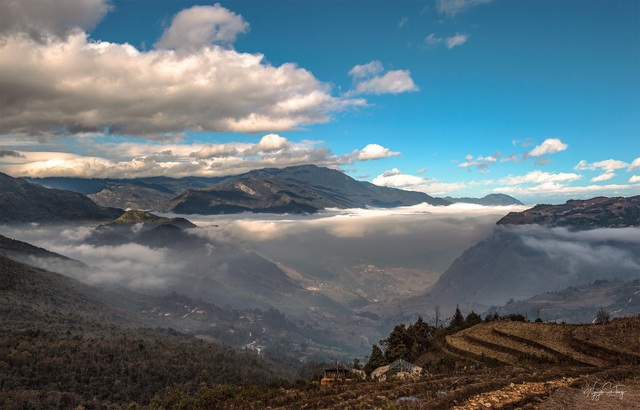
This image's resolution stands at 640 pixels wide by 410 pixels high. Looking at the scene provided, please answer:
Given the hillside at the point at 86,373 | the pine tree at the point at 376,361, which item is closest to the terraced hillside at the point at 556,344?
the pine tree at the point at 376,361

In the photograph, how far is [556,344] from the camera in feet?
190

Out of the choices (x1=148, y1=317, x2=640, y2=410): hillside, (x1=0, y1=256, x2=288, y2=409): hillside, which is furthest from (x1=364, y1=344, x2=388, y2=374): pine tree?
(x1=0, y1=256, x2=288, y2=409): hillside

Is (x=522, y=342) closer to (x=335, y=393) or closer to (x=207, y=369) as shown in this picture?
(x=335, y=393)

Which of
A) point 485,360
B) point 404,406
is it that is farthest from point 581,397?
point 485,360

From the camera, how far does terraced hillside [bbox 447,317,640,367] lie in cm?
4831

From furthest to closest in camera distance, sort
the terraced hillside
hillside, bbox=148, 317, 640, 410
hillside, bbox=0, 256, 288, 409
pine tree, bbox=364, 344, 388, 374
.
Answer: hillside, bbox=0, 256, 288, 409, pine tree, bbox=364, 344, 388, 374, the terraced hillside, hillside, bbox=148, 317, 640, 410

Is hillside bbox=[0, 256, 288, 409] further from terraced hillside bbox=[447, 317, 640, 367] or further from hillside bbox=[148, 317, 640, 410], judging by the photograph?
hillside bbox=[148, 317, 640, 410]

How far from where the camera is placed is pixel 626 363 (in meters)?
43.7

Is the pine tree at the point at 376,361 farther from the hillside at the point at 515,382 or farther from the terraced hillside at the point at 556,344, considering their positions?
the hillside at the point at 515,382

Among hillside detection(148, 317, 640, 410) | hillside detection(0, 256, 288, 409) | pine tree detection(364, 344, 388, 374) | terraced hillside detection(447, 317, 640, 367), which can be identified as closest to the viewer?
hillside detection(148, 317, 640, 410)

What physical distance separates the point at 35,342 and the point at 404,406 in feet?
647

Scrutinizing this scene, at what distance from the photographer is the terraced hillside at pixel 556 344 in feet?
159

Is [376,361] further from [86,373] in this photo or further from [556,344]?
[86,373]

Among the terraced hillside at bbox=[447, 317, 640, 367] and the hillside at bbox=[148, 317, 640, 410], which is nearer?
the hillside at bbox=[148, 317, 640, 410]
